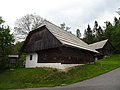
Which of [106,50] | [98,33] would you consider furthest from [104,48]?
[98,33]

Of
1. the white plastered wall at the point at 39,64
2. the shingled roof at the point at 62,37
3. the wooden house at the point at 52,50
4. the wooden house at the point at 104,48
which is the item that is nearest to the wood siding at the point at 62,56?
the wooden house at the point at 52,50

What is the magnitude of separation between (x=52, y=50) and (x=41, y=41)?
2822mm

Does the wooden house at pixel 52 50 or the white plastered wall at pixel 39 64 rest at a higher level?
the wooden house at pixel 52 50

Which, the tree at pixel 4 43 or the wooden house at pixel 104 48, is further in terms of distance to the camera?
the wooden house at pixel 104 48

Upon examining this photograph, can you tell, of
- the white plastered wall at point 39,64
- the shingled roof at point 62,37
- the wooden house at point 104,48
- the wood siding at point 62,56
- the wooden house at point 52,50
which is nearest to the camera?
the white plastered wall at point 39,64

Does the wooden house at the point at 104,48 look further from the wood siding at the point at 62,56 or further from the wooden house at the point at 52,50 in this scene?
the wood siding at the point at 62,56

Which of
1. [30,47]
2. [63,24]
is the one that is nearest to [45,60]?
[30,47]

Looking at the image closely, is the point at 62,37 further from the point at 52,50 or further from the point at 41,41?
the point at 41,41

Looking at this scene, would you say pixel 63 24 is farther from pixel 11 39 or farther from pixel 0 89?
pixel 0 89

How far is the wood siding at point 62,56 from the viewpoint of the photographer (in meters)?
25.0

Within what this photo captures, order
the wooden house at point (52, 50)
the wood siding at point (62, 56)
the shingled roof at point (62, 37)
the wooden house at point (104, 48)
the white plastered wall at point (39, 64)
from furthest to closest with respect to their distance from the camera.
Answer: the wooden house at point (104, 48) → the shingled roof at point (62, 37) → the wood siding at point (62, 56) → the wooden house at point (52, 50) → the white plastered wall at point (39, 64)

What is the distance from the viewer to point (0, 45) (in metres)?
26.9

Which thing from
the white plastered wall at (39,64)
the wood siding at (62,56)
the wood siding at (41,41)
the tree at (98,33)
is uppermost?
the tree at (98,33)

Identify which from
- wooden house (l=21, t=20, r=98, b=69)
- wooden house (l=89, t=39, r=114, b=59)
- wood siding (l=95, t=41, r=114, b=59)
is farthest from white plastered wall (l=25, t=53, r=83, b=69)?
wood siding (l=95, t=41, r=114, b=59)
